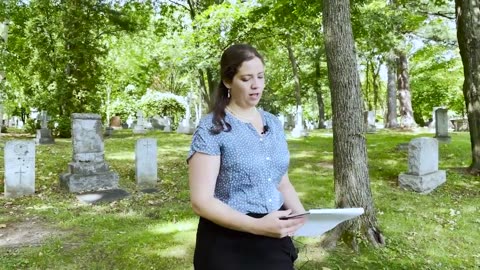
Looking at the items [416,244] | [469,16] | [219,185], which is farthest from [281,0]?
[219,185]

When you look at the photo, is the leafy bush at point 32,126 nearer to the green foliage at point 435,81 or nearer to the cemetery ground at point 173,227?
the cemetery ground at point 173,227

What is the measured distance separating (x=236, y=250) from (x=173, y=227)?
155 inches

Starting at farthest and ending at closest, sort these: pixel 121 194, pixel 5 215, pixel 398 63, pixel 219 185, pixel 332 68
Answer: pixel 398 63 → pixel 121 194 → pixel 5 215 → pixel 332 68 → pixel 219 185

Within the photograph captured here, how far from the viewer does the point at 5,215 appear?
614 cm

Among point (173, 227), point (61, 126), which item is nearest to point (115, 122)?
point (61, 126)

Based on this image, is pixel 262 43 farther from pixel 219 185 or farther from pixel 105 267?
pixel 219 185

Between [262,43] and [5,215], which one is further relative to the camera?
[262,43]

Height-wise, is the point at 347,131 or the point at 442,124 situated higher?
the point at 442,124

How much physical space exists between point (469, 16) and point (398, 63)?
1340 centimetres

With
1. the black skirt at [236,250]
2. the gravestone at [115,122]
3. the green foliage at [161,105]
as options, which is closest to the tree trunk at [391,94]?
the green foliage at [161,105]

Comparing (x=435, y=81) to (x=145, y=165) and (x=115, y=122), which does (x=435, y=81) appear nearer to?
(x=115, y=122)

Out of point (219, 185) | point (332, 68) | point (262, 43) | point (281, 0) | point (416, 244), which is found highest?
point (262, 43)

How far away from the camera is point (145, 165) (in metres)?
8.52

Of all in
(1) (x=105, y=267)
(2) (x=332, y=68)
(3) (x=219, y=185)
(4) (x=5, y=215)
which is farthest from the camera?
(4) (x=5, y=215)
